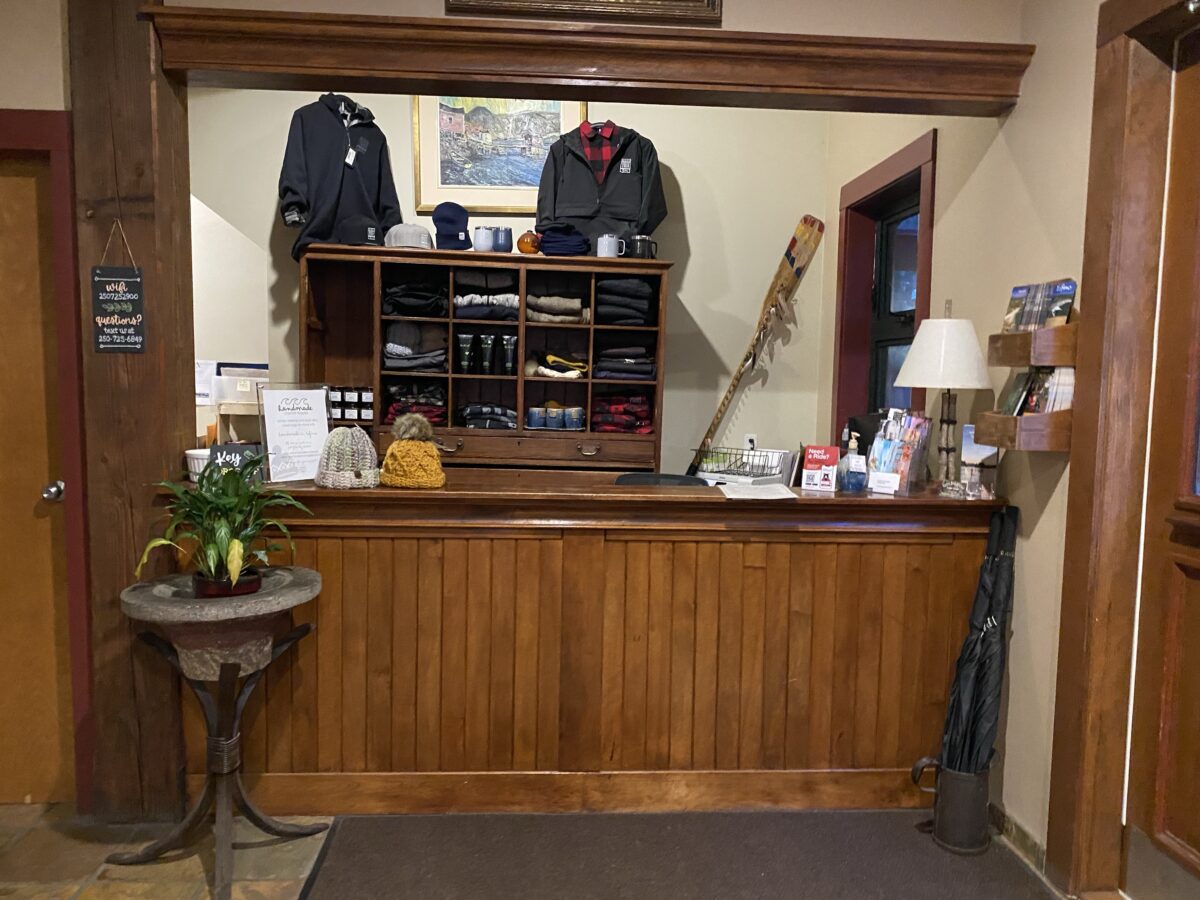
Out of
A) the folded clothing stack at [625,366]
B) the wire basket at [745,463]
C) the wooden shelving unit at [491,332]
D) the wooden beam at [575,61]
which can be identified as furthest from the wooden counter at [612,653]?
the folded clothing stack at [625,366]

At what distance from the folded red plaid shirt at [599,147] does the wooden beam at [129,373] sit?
2025 mm

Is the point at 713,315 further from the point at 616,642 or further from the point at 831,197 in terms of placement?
the point at 616,642

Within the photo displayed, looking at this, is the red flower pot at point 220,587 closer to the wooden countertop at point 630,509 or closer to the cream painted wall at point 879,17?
the wooden countertop at point 630,509

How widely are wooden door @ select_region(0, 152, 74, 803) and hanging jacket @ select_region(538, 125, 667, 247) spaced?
84.5 inches

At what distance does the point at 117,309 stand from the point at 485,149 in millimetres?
2365

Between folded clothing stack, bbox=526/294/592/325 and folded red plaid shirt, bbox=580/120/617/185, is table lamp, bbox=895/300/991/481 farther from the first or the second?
folded red plaid shirt, bbox=580/120/617/185

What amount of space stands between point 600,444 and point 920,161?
177 centimetres

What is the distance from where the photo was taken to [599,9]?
7.21ft

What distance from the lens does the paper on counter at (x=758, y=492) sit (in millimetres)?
2322

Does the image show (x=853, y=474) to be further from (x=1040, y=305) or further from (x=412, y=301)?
(x=412, y=301)

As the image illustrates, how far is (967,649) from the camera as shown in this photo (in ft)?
7.50

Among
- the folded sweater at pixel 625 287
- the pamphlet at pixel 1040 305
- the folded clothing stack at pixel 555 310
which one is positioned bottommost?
the pamphlet at pixel 1040 305

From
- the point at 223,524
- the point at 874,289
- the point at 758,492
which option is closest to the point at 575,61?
the point at 758,492

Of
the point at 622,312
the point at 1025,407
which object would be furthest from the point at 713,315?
the point at 1025,407
